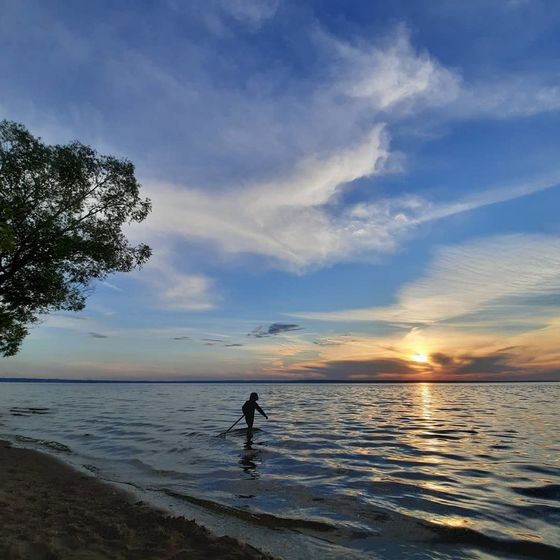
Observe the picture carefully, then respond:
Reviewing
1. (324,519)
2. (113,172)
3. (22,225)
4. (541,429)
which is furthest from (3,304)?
(541,429)

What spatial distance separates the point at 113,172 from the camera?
24719mm

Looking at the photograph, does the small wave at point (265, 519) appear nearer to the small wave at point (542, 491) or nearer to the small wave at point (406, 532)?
the small wave at point (406, 532)

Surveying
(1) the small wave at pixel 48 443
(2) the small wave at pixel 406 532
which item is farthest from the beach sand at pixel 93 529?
(1) the small wave at pixel 48 443

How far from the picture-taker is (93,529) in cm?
936

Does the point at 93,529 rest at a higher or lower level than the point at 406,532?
higher

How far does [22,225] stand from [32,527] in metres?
16.7

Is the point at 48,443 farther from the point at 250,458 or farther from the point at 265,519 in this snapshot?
the point at 265,519

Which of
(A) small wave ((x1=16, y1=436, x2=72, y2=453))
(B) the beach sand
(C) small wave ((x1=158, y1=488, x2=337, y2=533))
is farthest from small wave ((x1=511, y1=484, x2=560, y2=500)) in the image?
(A) small wave ((x1=16, y1=436, x2=72, y2=453))

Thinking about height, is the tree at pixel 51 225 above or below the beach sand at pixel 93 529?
above

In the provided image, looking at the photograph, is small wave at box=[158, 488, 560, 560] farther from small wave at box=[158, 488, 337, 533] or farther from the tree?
the tree

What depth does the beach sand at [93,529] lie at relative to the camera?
26.1ft

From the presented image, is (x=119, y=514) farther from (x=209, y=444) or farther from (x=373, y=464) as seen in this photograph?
(x=209, y=444)

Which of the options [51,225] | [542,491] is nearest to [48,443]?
[51,225]

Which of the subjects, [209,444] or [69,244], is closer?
[69,244]
